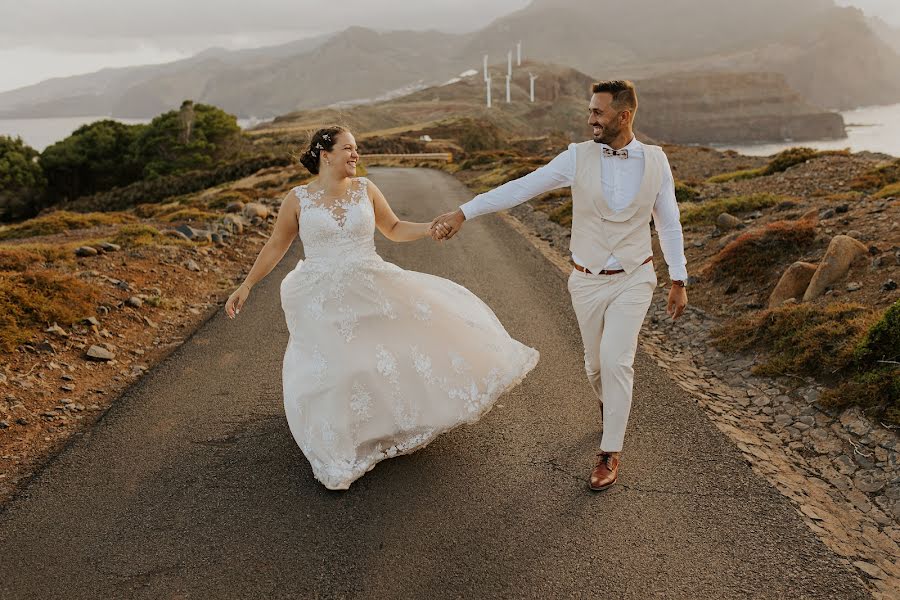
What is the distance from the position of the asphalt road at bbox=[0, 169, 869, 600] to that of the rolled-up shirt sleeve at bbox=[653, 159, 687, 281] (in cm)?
152

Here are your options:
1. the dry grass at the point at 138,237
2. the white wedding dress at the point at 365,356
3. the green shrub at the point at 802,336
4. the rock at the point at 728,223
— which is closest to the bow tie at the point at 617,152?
the white wedding dress at the point at 365,356

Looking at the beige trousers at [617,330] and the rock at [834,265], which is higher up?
the beige trousers at [617,330]

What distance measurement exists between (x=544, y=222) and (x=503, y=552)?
14.3 m

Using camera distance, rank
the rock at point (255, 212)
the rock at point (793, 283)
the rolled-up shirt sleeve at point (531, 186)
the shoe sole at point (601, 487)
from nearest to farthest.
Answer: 1. the shoe sole at point (601, 487)
2. the rolled-up shirt sleeve at point (531, 186)
3. the rock at point (793, 283)
4. the rock at point (255, 212)

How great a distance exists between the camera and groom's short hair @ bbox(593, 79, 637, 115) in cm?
458

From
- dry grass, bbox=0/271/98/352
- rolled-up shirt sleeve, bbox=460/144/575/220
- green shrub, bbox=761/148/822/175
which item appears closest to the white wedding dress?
rolled-up shirt sleeve, bbox=460/144/575/220

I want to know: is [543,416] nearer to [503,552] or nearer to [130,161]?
[503,552]

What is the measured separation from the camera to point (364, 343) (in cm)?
498

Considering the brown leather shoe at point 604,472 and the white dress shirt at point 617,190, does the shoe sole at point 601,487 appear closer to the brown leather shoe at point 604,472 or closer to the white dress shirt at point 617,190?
the brown leather shoe at point 604,472

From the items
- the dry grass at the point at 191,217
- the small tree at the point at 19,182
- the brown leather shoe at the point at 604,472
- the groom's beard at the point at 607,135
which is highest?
the groom's beard at the point at 607,135

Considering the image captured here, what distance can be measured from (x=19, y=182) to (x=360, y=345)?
61.4 metres

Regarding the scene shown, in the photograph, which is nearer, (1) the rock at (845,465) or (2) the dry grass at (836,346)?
(1) the rock at (845,465)

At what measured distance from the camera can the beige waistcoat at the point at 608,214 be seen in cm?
467

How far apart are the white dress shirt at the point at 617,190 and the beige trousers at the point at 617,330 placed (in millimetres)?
175
